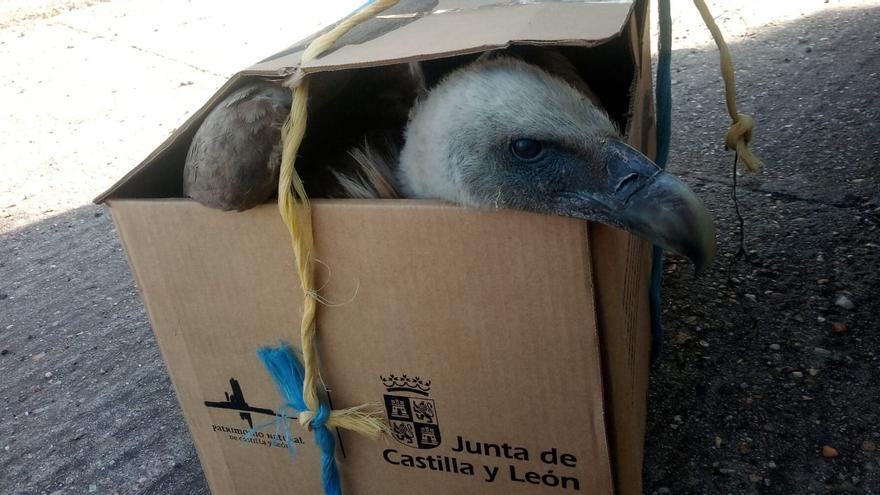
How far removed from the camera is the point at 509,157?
1025 mm

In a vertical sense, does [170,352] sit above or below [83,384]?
above

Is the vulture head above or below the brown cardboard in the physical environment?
above

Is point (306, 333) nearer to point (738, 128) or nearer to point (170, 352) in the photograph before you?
point (170, 352)

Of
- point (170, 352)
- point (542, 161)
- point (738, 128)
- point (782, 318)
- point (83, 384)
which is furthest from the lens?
point (83, 384)

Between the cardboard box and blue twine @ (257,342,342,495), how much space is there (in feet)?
0.07

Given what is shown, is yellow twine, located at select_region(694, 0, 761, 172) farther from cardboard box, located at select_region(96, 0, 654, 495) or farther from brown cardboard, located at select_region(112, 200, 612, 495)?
brown cardboard, located at select_region(112, 200, 612, 495)

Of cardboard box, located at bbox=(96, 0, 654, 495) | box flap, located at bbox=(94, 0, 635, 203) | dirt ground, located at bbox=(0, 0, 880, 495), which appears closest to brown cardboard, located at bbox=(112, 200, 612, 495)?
cardboard box, located at bbox=(96, 0, 654, 495)

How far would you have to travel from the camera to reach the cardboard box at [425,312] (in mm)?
886

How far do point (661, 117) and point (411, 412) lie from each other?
0.78 meters

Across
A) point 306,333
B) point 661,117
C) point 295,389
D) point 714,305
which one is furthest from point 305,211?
point 714,305

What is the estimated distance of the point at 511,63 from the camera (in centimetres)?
108

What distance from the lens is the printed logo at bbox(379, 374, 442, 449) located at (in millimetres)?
1021

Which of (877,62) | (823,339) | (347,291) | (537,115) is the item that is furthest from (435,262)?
(877,62)

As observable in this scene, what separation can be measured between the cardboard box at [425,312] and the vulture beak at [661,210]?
0.20 feet
